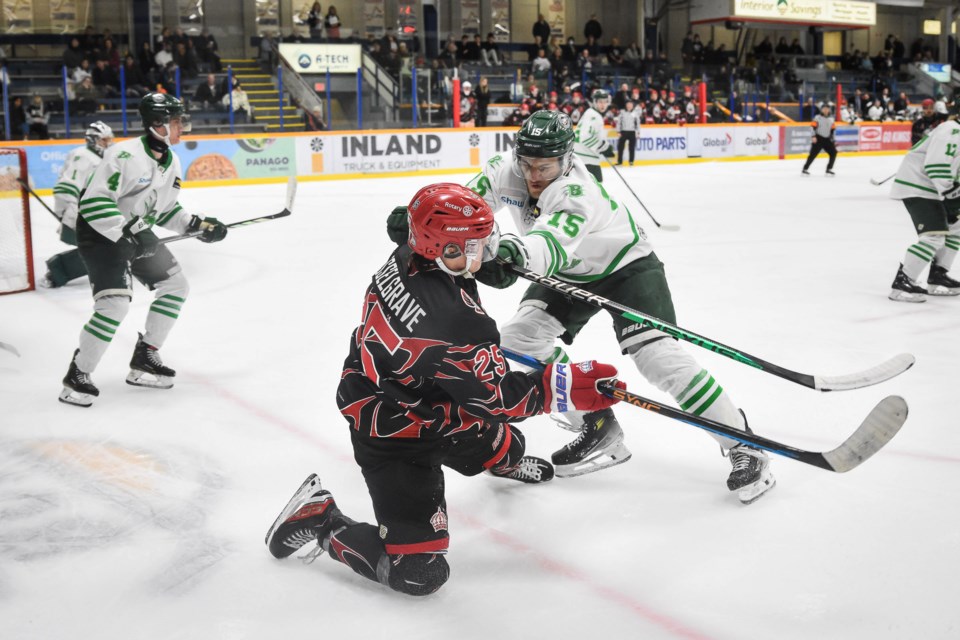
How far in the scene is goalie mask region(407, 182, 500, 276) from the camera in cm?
201

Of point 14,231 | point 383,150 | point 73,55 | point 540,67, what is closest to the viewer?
point 14,231

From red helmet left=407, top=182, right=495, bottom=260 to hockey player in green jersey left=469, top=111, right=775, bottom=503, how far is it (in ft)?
1.25

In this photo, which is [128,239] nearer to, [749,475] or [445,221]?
[445,221]

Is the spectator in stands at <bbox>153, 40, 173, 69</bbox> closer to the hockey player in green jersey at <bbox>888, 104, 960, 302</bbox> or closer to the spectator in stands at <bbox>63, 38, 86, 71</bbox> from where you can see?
the spectator in stands at <bbox>63, 38, 86, 71</bbox>

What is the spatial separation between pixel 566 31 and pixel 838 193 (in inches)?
568

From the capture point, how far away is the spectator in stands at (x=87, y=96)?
516 inches

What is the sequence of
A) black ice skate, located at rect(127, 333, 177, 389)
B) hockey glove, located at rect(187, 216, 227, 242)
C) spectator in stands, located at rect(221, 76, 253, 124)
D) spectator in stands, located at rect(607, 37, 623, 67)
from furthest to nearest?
1. spectator in stands, located at rect(607, 37, 623, 67)
2. spectator in stands, located at rect(221, 76, 253, 124)
3. hockey glove, located at rect(187, 216, 227, 242)
4. black ice skate, located at rect(127, 333, 177, 389)

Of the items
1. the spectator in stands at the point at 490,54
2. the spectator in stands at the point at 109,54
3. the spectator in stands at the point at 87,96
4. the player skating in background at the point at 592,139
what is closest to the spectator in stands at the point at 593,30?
the spectator in stands at the point at 490,54

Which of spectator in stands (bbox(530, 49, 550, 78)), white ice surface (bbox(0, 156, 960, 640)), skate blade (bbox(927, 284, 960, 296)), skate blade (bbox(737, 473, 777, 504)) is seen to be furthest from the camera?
spectator in stands (bbox(530, 49, 550, 78))

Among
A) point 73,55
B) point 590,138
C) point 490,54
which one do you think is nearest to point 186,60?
point 73,55

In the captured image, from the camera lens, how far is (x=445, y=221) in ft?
6.58

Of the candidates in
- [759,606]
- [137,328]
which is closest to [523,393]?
[759,606]

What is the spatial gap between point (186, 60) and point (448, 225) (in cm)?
1487

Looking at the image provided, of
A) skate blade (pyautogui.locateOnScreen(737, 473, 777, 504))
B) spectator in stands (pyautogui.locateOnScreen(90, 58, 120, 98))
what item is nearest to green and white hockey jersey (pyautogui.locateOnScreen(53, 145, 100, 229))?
skate blade (pyautogui.locateOnScreen(737, 473, 777, 504))
